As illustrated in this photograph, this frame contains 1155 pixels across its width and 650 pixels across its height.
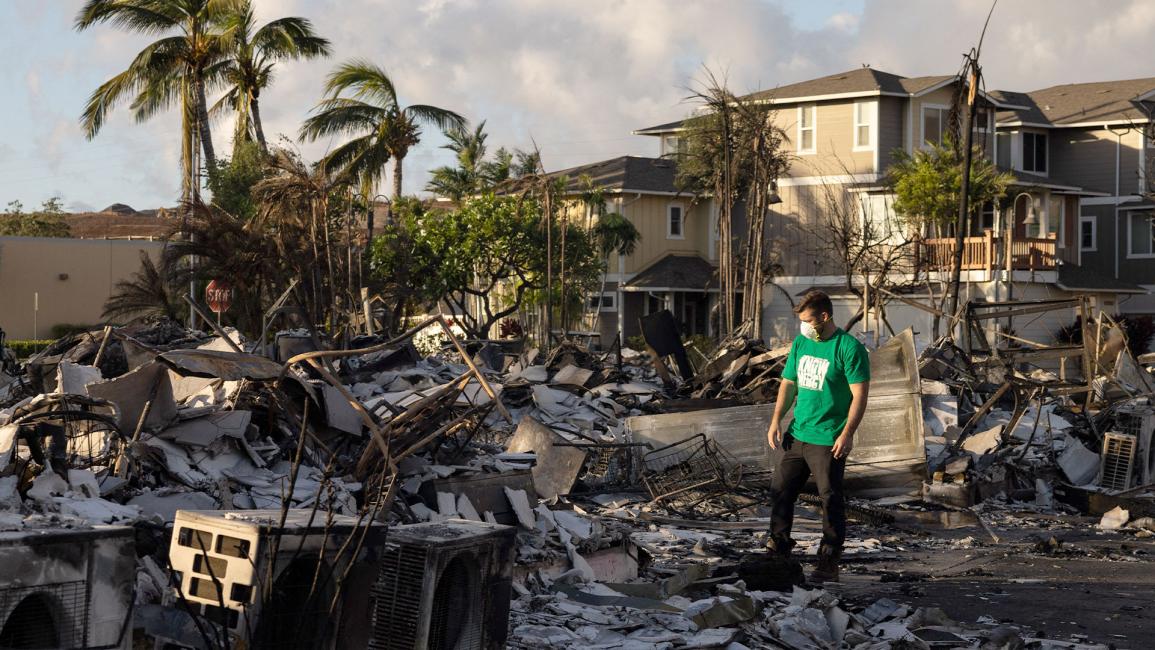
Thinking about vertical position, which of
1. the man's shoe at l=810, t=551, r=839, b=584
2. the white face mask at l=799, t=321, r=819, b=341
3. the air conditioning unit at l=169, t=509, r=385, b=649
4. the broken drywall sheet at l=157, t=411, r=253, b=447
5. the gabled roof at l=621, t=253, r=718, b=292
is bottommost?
the man's shoe at l=810, t=551, r=839, b=584

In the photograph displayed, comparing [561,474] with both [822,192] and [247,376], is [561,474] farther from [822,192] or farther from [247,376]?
[822,192]

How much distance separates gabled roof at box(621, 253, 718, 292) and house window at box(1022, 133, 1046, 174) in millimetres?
10749

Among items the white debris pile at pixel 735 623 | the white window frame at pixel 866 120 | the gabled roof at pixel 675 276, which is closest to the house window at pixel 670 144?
the gabled roof at pixel 675 276

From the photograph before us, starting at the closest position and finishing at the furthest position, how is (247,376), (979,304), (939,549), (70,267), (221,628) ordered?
1. (221,628)
2. (247,376)
3. (939,549)
4. (979,304)
5. (70,267)

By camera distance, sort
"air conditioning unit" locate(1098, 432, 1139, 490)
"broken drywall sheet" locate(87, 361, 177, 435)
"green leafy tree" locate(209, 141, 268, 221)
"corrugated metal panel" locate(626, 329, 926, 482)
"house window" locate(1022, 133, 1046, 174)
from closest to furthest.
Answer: "broken drywall sheet" locate(87, 361, 177, 435) < "corrugated metal panel" locate(626, 329, 926, 482) < "air conditioning unit" locate(1098, 432, 1139, 490) < "green leafy tree" locate(209, 141, 268, 221) < "house window" locate(1022, 133, 1046, 174)

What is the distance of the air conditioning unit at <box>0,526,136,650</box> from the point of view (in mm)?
3877

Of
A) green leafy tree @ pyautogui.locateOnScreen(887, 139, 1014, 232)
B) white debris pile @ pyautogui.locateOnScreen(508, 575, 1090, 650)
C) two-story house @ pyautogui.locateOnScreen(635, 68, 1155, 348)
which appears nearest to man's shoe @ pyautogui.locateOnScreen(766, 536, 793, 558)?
white debris pile @ pyautogui.locateOnScreen(508, 575, 1090, 650)

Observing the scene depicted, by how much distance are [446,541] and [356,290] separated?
19207 mm

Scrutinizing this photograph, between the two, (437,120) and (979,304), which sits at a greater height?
(437,120)

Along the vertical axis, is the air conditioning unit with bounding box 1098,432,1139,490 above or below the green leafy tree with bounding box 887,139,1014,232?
below

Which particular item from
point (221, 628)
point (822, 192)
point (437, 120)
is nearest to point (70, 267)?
point (437, 120)

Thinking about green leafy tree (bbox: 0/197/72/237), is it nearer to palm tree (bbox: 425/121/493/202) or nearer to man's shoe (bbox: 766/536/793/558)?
palm tree (bbox: 425/121/493/202)

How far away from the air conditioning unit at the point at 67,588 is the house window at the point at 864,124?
3715 centimetres

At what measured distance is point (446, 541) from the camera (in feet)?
15.8
